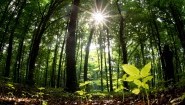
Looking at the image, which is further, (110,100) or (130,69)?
(110,100)

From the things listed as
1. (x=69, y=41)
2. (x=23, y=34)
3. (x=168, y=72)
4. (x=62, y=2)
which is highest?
(x=62, y=2)

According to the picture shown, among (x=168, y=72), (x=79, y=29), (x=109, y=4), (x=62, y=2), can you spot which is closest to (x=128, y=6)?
(x=109, y=4)

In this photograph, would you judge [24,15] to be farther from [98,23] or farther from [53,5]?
[98,23]

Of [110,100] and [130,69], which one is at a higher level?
[130,69]

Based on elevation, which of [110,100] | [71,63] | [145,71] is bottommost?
[110,100]

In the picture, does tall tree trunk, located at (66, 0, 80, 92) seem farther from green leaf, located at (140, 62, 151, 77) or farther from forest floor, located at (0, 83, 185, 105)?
green leaf, located at (140, 62, 151, 77)

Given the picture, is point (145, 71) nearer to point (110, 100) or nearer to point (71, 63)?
point (110, 100)

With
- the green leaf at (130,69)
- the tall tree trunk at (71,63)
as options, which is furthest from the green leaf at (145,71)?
the tall tree trunk at (71,63)

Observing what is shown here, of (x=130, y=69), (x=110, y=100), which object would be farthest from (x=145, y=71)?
(x=110, y=100)

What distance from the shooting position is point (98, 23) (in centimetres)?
2759

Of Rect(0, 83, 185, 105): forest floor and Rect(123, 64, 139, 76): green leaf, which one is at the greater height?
Rect(123, 64, 139, 76): green leaf

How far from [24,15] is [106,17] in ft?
28.1

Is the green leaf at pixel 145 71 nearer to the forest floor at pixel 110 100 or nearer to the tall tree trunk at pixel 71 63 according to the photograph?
the forest floor at pixel 110 100

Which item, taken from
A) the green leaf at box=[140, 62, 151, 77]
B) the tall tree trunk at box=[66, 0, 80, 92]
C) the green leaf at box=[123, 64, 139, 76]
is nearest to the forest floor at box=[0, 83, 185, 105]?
the green leaf at box=[140, 62, 151, 77]
